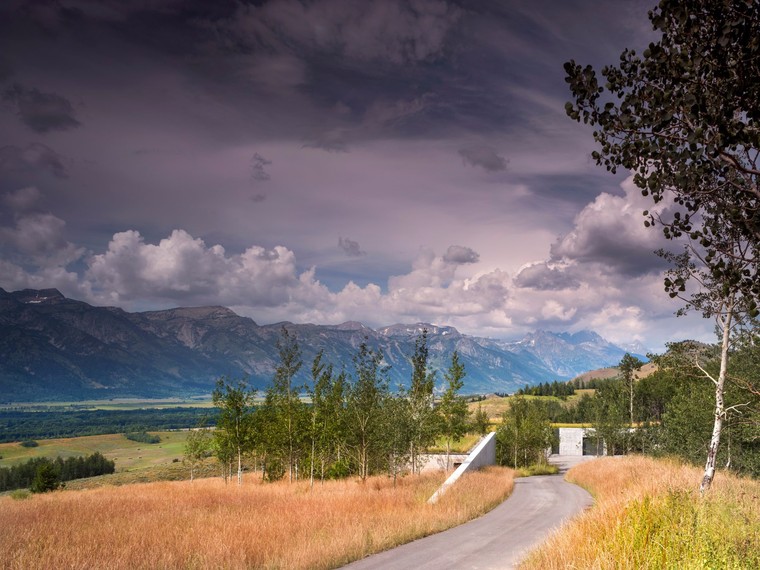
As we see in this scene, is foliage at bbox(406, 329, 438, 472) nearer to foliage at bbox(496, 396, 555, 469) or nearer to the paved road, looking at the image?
the paved road

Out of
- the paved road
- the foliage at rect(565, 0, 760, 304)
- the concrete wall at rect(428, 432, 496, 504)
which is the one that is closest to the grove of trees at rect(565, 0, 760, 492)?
the foliage at rect(565, 0, 760, 304)

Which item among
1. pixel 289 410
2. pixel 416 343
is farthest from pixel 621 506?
pixel 289 410

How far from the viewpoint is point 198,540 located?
46.8 ft

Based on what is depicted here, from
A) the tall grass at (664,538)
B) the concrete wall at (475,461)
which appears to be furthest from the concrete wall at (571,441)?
the tall grass at (664,538)

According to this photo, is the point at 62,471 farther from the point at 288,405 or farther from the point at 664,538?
the point at 664,538

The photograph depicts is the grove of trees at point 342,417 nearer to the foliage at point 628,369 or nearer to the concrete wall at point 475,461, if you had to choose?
the concrete wall at point 475,461

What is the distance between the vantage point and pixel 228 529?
50.1ft

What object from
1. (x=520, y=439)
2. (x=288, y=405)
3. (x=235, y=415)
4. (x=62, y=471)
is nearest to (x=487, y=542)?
(x=288, y=405)

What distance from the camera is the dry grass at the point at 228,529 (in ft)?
40.8

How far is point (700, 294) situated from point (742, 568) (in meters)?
13.6

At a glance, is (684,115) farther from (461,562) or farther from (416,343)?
(416,343)

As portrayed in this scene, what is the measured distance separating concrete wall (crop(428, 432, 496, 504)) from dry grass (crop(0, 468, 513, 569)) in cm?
Answer: 53

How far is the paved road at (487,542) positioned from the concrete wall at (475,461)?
7.73 ft

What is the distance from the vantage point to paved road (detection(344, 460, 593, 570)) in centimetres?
1293
